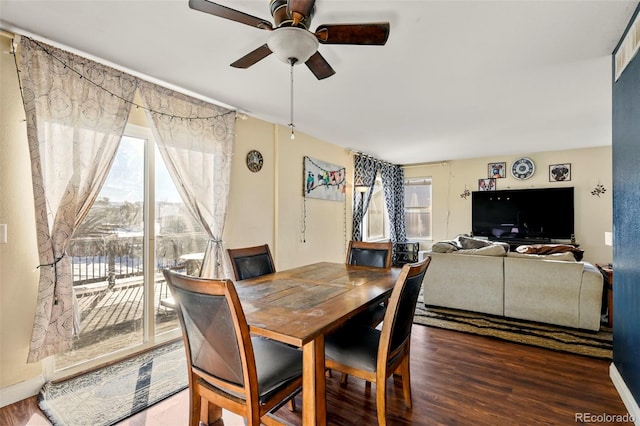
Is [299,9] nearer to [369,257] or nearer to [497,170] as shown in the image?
[369,257]

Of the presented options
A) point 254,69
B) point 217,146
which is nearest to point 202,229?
point 217,146

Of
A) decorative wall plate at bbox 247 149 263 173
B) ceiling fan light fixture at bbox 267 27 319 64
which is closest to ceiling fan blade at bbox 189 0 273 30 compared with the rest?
ceiling fan light fixture at bbox 267 27 319 64

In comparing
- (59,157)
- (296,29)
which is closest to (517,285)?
(296,29)

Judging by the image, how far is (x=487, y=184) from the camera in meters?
6.39

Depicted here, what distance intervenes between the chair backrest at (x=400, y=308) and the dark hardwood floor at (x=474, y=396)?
0.58m

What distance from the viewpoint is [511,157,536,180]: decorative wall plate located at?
5.96m

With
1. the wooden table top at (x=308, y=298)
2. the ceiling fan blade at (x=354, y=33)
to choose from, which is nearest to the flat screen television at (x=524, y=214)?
the wooden table top at (x=308, y=298)

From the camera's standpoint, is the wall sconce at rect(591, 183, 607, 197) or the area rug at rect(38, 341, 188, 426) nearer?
the area rug at rect(38, 341, 188, 426)

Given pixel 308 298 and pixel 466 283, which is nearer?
pixel 308 298

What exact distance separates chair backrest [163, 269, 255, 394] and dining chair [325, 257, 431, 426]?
2.06 feet

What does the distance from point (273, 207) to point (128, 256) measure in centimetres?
178

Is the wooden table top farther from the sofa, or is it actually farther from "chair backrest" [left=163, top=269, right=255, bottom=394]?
the sofa

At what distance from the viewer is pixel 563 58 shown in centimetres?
237

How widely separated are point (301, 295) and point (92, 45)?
7.59 ft
